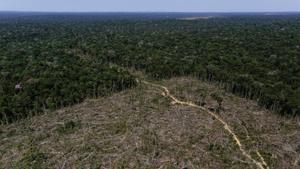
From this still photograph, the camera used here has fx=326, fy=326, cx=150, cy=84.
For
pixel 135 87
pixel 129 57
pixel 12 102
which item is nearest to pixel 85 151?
pixel 12 102

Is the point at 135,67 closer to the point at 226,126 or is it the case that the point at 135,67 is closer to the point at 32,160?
the point at 226,126

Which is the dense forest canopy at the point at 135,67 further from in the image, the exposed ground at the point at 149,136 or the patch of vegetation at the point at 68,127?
the patch of vegetation at the point at 68,127

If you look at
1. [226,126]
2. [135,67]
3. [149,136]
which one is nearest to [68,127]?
[149,136]

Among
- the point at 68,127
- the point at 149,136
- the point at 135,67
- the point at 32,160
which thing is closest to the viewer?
the point at 32,160

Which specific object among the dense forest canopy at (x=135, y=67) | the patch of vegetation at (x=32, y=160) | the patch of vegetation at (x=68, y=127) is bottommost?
the patch of vegetation at (x=32, y=160)

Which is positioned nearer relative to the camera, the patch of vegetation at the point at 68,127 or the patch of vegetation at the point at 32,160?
the patch of vegetation at the point at 32,160

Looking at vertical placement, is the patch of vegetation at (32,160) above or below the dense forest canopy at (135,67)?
below

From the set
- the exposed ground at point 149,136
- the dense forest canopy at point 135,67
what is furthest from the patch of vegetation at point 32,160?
the dense forest canopy at point 135,67

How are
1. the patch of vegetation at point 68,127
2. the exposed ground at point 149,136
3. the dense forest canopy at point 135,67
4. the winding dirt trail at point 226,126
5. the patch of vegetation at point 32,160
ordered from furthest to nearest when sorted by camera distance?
1. the dense forest canopy at point 135,67
2. the patch of vegetation at point 68,127
3. the exposed ground at point 149,136
4. the winding dirt trail at point 226,126
5. the patch of vegetation at point 32,160

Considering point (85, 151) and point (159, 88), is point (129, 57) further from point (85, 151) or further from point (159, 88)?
point (85, 151)

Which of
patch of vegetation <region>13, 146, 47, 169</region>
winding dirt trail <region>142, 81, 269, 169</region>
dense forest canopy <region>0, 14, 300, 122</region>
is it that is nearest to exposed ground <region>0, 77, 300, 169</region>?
patch of vegetation <region>13, 146, 47, 169</region>
